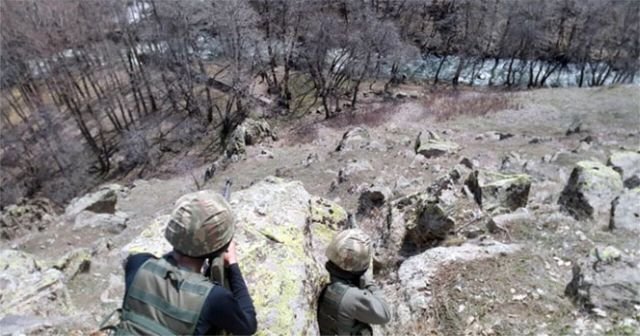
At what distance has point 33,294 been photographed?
7.86 m

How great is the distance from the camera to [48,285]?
810 centimetres

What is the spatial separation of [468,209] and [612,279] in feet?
11.9

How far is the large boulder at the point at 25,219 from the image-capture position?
17234mm

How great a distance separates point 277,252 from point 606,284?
13.4ft

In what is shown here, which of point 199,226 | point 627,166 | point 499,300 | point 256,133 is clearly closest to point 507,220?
point 499,300

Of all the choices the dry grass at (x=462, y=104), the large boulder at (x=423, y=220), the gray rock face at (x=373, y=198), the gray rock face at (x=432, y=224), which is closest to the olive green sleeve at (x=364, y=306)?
the large boulder at (x=423, y=220)

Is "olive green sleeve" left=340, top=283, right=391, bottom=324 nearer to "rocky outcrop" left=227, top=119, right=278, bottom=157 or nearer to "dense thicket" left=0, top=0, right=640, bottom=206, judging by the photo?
"rocky outcrop" left=227, top=119, right=278, bottom=157

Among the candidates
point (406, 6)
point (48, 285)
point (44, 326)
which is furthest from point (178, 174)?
point (406, 6)

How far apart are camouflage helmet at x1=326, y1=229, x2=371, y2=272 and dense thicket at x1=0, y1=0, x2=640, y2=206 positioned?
83.4ft

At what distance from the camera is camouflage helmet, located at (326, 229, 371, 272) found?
4406 millimetres

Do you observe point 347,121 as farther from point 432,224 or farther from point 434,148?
point 432,224

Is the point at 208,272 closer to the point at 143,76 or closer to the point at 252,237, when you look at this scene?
the point at 252,237

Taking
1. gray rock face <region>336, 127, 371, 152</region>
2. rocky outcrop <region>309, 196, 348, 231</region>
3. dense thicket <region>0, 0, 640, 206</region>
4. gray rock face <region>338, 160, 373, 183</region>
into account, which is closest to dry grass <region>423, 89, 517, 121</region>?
dense thicket <region>0, 0, 640, 206</region>

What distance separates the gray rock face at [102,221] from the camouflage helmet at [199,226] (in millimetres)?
12843
